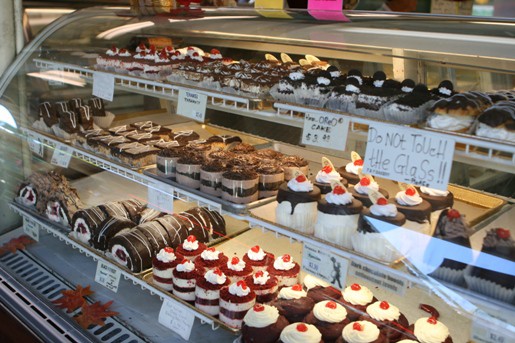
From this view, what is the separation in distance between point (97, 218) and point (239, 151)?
84cm

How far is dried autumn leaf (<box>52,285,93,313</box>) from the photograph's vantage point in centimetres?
249

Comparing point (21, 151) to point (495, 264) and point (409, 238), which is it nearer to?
point (409, 238)

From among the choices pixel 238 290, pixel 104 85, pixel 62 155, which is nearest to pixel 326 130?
pixel 238 290

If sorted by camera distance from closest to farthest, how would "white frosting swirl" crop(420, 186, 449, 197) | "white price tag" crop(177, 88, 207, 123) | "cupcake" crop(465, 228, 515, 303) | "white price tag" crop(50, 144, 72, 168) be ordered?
1. "cupcake" crop(465, 228, 515, 303)
2. "white frosting swirl" crop(420, 186, 449, 197)
3. "white price tag" crop(177, 88, 207, 123)
4. "white price tag" crop(50, 144, 72, 168)

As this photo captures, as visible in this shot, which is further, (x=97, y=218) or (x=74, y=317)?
(x=97, y=218)

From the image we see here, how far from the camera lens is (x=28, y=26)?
2.98 meters

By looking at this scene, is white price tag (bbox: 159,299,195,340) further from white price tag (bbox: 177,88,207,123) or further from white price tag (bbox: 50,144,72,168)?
white price tag (bbox: 50,144,72,168)

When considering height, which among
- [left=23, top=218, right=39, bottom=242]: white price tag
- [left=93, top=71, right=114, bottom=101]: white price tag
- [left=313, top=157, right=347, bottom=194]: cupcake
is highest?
[left=93, top=71, right=114, bottom=101]: white price tag

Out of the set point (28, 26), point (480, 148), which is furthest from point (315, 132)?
point (28, 26)

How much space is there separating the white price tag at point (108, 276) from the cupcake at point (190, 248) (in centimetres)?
33

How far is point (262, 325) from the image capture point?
198 centimetres

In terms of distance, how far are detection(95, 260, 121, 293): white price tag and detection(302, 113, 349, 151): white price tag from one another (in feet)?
4.30

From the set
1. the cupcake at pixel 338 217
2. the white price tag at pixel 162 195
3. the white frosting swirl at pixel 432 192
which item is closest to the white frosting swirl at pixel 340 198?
the cupcake at pixel 338 217

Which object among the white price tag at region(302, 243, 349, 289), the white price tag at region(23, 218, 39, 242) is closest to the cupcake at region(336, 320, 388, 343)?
the white price tag at region(302, 243, 349, 289)
